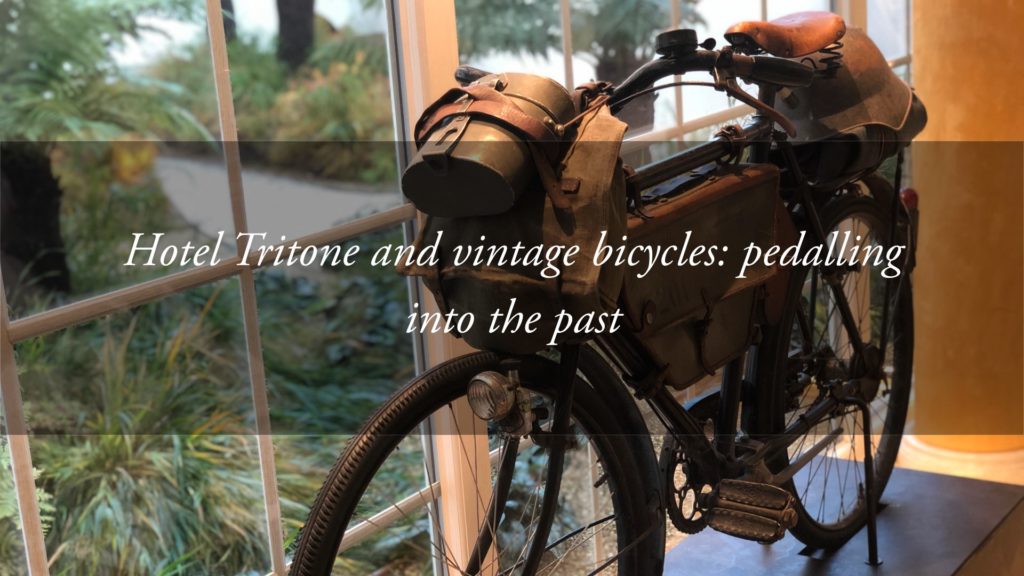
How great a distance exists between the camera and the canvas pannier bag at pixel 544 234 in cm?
113

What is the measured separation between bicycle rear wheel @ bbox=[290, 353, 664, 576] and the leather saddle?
1.80 feet

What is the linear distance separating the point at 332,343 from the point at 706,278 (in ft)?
10.0

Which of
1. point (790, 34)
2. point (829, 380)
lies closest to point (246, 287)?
point (790, 34)

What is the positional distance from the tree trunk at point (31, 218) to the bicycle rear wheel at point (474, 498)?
191cm

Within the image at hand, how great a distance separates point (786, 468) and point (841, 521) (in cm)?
36

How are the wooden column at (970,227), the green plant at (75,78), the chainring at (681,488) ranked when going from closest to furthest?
the chainring at (681,488) → the wooden column at (970,227) → the green plant at (75,78)

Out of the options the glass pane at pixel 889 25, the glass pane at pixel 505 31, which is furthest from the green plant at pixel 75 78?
the glass pane at pixel 889 25

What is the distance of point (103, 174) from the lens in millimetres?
3832

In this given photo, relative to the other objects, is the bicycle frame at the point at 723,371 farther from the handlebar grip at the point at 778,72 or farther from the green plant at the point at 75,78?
the green plant at the point at 75,78

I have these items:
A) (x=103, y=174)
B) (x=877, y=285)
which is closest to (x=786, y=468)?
(x=877, y=285)

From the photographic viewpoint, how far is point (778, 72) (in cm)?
142

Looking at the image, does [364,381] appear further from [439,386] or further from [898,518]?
[439,386]

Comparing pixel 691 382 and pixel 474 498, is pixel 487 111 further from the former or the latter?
pixel 474 498

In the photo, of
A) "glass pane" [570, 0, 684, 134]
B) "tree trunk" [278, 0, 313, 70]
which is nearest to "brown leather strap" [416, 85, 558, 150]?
"glass pane" [570, 0, 684, 134]
